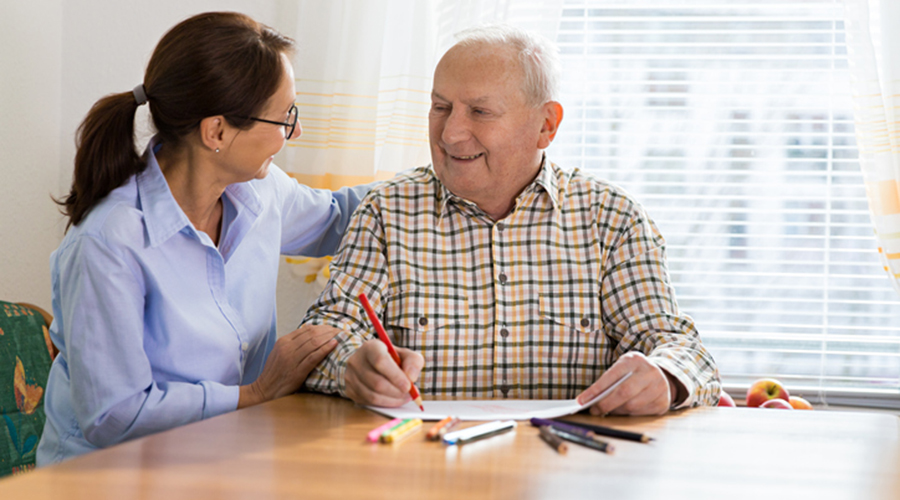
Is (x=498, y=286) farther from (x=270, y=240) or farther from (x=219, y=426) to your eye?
(x=219, y=426)

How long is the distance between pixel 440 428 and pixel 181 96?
0.84 meters

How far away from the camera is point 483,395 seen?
1.54 m

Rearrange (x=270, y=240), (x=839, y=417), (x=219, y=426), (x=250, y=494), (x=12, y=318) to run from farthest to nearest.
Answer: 1. (x=12, y=318)
2. (x=270, y=240)
3. (x=839, y=417)
4. (x=219, y=426)
5. (x=250, y=494)

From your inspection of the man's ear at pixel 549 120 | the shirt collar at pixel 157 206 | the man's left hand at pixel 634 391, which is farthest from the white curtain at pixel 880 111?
the shirt collar at pixel 157 206

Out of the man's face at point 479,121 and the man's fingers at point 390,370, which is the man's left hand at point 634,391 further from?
the man's face at point 479,121

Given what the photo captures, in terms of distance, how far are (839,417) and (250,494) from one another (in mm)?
944

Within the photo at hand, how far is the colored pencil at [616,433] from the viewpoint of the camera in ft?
3.39

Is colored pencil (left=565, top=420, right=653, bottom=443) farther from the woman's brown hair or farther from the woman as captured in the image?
the woman's brown hair

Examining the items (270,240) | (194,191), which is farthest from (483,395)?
(194,191)

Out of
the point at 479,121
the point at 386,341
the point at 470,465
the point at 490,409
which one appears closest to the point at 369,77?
the point at 479,121

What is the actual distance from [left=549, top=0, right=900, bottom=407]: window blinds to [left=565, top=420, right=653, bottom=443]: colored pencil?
1.27 m

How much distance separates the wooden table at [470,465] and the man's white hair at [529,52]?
75 centimetres

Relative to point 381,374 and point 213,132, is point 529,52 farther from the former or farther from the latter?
point 381,374

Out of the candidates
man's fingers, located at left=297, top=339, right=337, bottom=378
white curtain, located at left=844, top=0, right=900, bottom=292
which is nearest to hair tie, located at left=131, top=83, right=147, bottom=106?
man's fingers, located at left=297, top=339, right=337, bottom=378
